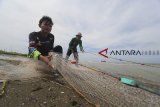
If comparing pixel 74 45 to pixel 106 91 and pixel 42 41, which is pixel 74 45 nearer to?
pixel 42 41

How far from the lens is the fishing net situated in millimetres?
3411

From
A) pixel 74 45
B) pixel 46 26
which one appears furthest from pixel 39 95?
pixel 74 45

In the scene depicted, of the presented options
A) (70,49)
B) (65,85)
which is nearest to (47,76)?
(65,85)

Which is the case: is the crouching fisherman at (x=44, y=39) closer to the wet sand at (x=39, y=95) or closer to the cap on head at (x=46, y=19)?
the cap on head at (x=46, y=19)

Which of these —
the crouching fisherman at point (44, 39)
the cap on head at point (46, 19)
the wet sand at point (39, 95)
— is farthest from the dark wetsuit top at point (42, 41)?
the wet sand at point (39, 95)

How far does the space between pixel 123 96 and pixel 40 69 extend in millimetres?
3534

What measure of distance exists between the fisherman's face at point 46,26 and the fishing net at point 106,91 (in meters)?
1.92

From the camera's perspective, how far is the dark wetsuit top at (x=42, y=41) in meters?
6.29

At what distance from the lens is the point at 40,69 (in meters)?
6.59

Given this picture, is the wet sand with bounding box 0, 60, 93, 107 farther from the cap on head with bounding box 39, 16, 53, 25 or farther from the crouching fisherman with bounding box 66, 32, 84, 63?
the crouching fisherman with bounding box 66, 32, 84, 63

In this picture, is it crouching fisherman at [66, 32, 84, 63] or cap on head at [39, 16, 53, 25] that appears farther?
crouching fisherman at [66, 32, 84, 63]

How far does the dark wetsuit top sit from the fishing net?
74.0 inches

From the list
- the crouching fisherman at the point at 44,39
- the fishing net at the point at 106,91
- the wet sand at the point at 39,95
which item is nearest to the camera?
the fishing net at the point at 106,91

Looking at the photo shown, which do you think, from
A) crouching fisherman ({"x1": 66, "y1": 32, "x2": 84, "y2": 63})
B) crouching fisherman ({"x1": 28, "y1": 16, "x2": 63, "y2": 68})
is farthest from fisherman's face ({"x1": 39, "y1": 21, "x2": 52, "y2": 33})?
crouching fisherman ({"x1": 66, "y1": 32, "x2": 84, "y2": 63})
